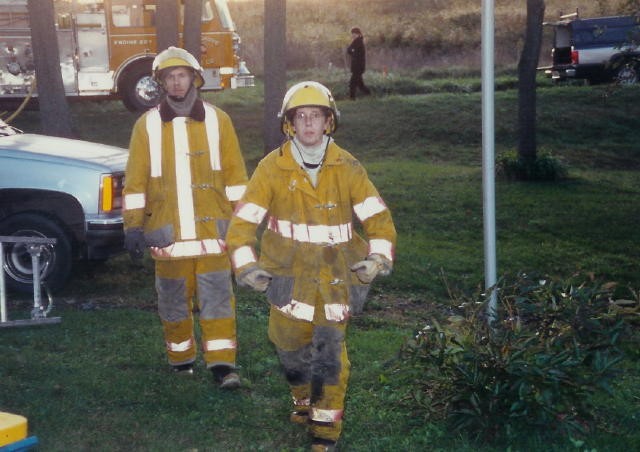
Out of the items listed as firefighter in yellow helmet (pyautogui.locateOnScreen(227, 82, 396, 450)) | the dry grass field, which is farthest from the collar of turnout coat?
the dry grass field

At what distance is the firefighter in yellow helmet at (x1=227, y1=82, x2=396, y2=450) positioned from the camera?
491cm

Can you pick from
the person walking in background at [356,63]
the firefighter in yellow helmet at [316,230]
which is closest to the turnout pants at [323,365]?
the firefighter in yellow helmet at [316,230]

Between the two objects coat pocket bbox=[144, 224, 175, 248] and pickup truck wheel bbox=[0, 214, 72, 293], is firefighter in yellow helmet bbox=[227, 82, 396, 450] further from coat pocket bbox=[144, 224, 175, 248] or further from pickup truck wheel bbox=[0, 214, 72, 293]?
pickup truck wheel bbox=[0, 214, 72, 293]

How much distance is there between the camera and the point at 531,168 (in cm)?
1521

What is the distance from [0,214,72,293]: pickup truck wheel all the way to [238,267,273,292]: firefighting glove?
417 cm

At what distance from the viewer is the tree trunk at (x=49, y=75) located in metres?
12.2

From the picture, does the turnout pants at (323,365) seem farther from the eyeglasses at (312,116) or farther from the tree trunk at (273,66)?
the tree trunk at (273,66)

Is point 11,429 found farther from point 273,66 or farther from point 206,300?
point 273,66

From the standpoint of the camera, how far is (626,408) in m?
5.55

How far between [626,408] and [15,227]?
17.3 ft

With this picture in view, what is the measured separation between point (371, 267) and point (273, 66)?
967 centimetres

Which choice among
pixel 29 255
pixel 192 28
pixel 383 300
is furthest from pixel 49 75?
pixel 383 300

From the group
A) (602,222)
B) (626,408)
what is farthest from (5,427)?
(602,222)

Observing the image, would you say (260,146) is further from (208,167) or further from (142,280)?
(208,167)
